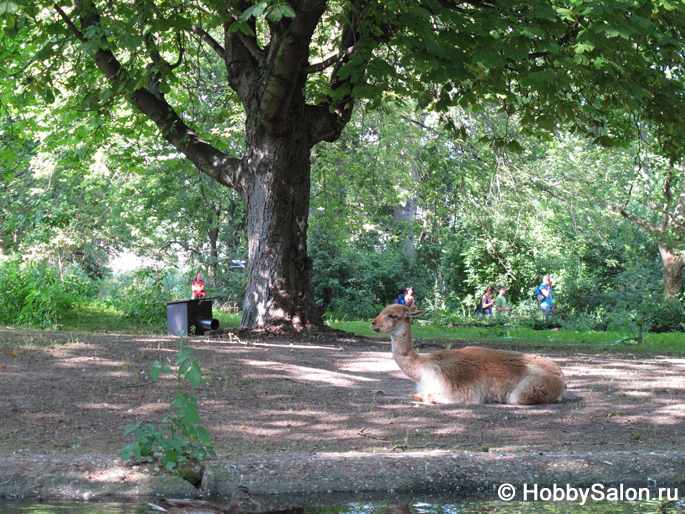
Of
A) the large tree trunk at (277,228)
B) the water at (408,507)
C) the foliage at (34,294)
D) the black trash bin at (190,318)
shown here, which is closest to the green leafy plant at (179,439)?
the water at (408,507)

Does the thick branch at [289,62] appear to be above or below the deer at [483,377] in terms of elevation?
above

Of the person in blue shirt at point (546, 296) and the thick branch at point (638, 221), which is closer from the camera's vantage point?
the person in blue shirt at point (546, 296)

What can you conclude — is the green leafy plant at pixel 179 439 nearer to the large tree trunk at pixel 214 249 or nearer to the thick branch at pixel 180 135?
the thick branch at pixel 180 135

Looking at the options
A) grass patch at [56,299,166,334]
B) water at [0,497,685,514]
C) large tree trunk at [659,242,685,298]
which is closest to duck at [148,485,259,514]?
water at [0,497,685,514]

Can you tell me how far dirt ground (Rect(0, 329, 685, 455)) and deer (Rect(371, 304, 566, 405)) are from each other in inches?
7.2

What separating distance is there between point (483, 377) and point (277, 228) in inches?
205

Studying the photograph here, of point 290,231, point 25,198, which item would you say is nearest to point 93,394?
point 290,231

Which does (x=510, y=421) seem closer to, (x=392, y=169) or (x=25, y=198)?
(x=392, y=169)

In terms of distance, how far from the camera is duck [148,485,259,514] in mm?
3512

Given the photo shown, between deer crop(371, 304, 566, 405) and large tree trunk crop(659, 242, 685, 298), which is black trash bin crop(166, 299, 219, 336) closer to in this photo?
deer crop(371, 304, 566, 405)

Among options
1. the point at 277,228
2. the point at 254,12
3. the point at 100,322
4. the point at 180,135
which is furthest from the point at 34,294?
the point at 254,12

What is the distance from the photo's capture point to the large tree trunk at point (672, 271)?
23.6m

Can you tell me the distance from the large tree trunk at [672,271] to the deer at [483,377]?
19.3 meters

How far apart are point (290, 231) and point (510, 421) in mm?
5959
